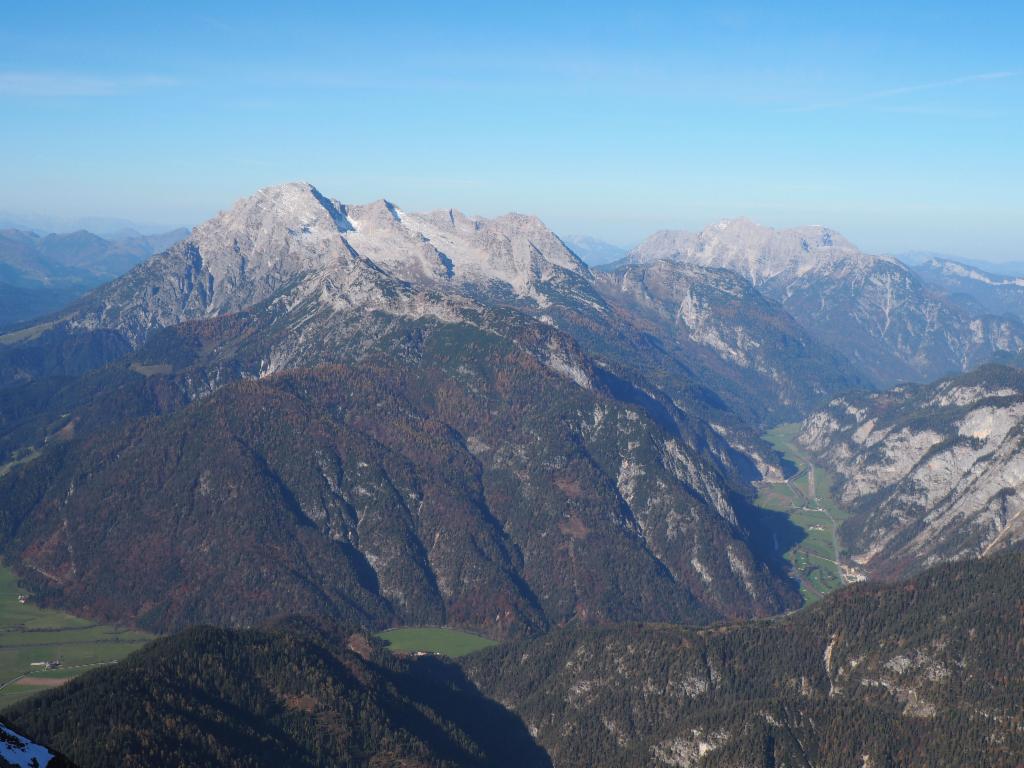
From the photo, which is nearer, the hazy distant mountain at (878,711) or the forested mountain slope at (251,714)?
the forested mountain slope at (251,714)

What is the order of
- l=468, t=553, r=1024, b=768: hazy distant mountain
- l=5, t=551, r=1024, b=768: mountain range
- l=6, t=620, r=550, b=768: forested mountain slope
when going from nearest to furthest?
1. l=6, t=620, r=550, b=768: forested mountain slope
2. l=5, t=551, r=1024, b=768: mountain range
3. l=468, t=553, r=1024, b=768: hazy distant mountain

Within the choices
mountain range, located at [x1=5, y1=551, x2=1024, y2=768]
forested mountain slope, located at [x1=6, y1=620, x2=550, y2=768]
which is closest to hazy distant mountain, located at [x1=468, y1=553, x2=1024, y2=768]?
mountain range, located at [x1=5, y1=551, x2=1024, y2=768]

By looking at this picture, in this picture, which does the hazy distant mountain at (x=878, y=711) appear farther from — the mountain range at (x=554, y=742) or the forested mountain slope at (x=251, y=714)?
the forested mountain slope at (x=251, y=714)

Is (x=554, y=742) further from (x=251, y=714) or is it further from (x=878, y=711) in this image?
(x=251, y=714)

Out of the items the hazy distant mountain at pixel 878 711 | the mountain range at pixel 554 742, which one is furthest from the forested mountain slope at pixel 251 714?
the hazy distant mountain at pixel 878 711

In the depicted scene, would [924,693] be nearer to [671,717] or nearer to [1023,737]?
[1023,737]

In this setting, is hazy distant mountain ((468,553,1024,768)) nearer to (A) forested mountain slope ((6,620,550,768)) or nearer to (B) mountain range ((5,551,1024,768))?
(B) mountain range ((5,551,1024,768))

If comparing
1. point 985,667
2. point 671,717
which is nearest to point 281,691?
point 671,717

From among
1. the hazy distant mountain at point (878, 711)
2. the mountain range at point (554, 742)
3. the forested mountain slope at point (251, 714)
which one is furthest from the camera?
the hazy distant mountain at point (878, 711)

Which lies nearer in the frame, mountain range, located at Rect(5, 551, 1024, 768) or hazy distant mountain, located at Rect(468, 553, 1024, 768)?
mountain range, located at Rect(5, 551, 1024, 768)

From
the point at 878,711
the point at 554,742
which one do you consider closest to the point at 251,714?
the point at 554,742

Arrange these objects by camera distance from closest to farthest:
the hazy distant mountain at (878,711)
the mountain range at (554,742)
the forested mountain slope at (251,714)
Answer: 1. the forested mountain slope at (251,714)
2. the mountain range at (554,742)
3. the hazy distant mountain at (878,711)
